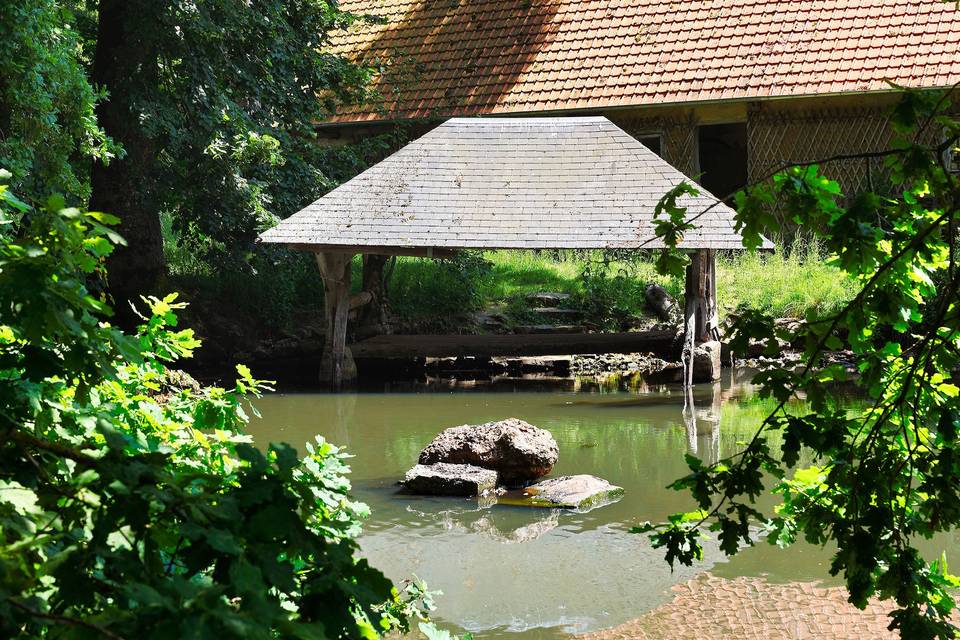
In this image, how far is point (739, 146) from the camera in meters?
23.1

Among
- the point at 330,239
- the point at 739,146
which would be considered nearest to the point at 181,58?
the point at 330,239

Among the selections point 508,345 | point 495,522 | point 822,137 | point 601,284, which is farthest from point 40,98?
point 822,137

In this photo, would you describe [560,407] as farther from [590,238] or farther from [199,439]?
[199,439]

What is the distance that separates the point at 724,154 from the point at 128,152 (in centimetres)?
1219

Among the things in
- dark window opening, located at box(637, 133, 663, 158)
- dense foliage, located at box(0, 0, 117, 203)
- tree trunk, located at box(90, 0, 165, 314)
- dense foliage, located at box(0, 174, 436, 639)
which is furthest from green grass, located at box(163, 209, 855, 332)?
dense foliage, located at box(0, 174, 436, 639)

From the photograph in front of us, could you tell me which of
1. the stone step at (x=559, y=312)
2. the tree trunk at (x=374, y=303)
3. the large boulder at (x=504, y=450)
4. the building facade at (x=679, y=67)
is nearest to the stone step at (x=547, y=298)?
the stone step at (x=559, y=312)

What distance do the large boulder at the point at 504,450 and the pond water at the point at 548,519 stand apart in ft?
1.67

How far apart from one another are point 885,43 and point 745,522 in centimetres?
1676

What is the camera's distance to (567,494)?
8797mm

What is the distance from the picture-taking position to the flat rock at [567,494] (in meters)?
8.65

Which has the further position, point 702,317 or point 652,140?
point 652,140

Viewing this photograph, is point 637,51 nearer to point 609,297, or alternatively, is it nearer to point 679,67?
point 679,67

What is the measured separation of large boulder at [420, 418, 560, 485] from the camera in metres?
9.17

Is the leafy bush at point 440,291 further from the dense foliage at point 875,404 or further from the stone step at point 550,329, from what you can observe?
the dense foliage at point 875,404
